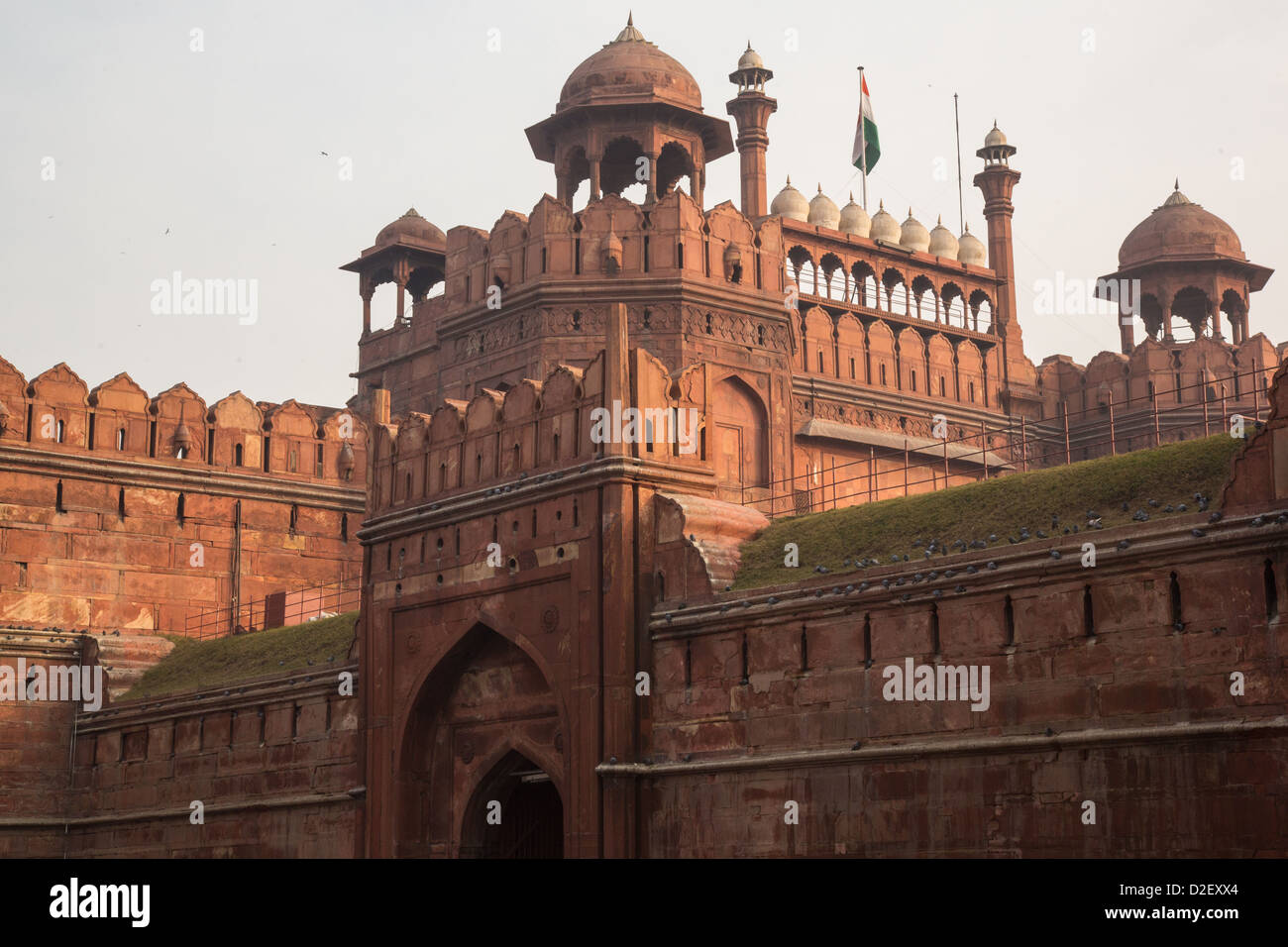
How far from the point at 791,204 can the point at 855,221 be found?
1.65m

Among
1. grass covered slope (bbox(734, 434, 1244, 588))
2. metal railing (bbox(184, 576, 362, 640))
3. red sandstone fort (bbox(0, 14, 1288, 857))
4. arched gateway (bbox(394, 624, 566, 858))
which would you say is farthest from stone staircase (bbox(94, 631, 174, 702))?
grass covered slope (bbox(734, 434, 1244, 588))

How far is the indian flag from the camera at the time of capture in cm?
3866

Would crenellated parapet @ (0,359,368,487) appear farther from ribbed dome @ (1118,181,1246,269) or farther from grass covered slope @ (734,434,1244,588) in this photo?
ribbed dome @ (1118,181,1246,269)

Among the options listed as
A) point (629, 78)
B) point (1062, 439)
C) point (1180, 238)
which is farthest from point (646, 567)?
point (1180, 238)

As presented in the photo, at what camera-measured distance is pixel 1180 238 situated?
39062mm

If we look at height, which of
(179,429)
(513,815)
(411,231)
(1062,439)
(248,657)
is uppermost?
(411,231)

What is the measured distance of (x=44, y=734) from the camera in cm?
2817

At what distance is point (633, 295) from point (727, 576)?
1000cm

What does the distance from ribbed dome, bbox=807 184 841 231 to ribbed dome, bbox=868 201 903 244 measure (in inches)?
33.9

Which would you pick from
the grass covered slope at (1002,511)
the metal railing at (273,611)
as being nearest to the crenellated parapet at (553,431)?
the grass covered slope at (1002,511)

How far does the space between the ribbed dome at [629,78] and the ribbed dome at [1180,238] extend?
40.3 ft

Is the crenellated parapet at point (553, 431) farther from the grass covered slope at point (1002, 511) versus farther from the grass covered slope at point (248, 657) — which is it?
the grass covered slope at point (248, 657)

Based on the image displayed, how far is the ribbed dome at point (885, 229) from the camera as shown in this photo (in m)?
41.2

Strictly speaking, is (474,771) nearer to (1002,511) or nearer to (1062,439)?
(1002,511)
